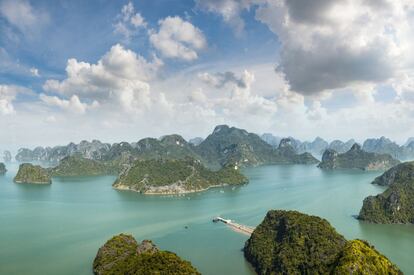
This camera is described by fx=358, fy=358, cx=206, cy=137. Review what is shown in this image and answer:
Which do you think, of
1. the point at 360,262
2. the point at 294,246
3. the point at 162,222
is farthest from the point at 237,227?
the point at 360,262

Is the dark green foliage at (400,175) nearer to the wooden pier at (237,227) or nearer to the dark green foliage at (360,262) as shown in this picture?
the wooden pier at (237,227)

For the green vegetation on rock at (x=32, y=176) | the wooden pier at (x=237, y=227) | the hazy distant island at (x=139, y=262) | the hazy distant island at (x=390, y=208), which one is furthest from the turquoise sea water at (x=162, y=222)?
the green vegetation on rock at (x=32, y=176)

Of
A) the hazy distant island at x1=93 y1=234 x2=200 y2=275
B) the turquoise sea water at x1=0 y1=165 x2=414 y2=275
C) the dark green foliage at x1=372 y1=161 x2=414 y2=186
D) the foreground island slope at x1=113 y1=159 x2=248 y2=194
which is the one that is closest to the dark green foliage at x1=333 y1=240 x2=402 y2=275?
the hazy distant island at x1=93 y1=234 x2=200 y2=275

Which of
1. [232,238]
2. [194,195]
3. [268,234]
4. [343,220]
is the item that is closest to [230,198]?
[194,195]

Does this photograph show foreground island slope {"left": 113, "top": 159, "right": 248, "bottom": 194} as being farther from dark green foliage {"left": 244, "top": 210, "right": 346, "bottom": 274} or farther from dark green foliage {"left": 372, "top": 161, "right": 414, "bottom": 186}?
dark green foliage {"left": 244, "top": 210, "right": 346, "bottom": 274}

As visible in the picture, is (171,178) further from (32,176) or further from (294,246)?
(294,246)

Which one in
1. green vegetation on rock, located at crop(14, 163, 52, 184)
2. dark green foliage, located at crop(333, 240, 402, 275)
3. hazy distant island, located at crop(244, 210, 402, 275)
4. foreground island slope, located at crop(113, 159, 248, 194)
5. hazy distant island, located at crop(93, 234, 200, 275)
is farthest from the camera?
green vegetation on rock, located at crop(14, 163, 52, 184)

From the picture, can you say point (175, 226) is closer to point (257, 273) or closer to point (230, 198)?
point (257, 273)
